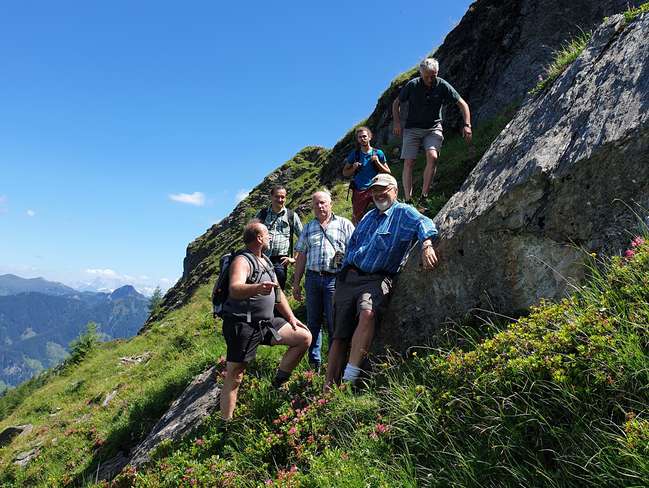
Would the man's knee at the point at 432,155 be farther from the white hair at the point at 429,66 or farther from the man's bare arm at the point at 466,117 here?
the white hair at the point at 429,66

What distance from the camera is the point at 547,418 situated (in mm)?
2961

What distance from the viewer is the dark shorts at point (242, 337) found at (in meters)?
5.99

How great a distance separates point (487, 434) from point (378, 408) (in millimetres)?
1398

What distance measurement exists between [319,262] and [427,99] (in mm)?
4109

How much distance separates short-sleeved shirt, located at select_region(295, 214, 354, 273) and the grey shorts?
253cm

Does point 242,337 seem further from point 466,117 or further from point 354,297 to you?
point 466,117

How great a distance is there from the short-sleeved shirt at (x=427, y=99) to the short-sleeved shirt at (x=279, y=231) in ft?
10.7

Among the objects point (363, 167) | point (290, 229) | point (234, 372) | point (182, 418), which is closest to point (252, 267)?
point (234, 372)

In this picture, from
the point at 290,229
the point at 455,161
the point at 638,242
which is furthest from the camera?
the point at 455,161

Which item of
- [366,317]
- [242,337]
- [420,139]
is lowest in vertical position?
[242,337]

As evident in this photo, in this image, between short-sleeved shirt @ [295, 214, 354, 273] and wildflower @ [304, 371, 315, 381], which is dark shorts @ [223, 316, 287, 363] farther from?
short-sleeved shirt @ [295, 214, 354, 273]

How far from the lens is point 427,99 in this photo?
8539mm

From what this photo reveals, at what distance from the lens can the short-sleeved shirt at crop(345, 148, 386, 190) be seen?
8688mm

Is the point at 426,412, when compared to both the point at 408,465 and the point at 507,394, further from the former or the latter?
the point at 507,394
